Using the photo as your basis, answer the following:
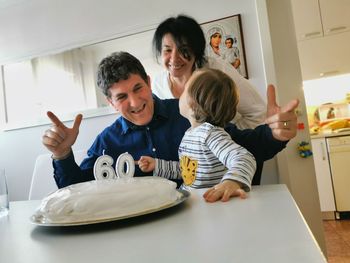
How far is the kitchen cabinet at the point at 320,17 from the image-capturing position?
3.05 m

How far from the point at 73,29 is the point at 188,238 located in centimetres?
205

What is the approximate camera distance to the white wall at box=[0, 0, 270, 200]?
1645mm

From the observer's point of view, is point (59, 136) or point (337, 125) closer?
point (59, 136)

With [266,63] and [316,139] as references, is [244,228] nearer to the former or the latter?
[266,63]

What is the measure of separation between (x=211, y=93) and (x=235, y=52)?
832 mm

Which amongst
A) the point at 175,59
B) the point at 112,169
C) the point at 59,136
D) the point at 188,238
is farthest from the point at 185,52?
the point at 188,238

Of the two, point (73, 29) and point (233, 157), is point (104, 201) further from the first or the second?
point (73, 29)

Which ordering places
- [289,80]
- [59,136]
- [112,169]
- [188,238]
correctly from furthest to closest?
[289,80] < [59,136] < [112,169] < [188,238]

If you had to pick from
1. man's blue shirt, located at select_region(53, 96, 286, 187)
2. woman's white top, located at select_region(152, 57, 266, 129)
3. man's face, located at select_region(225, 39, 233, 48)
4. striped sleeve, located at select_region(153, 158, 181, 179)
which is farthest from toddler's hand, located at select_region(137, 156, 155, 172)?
man's face, located at select_region(225, 39, 233, 48)

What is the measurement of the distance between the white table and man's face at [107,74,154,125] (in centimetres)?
66

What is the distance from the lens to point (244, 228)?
1.29ft

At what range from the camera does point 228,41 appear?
5.45 ft

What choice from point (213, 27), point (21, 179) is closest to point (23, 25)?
point (21, 179)

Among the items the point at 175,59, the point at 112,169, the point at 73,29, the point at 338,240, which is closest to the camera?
the point at 112,169
